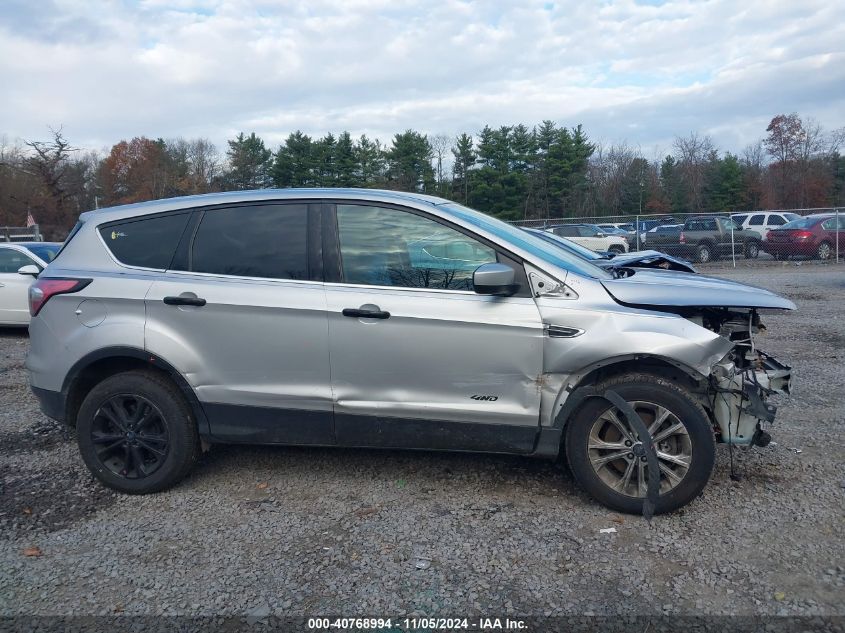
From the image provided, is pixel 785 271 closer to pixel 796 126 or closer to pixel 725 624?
pixel 725 624

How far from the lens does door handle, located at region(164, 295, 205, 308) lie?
4.04 m

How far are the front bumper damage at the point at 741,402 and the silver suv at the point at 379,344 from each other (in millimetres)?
12

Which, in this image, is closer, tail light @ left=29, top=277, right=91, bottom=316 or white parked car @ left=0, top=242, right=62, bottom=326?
tail light @ left=29, top=277, right=91, bottom=316

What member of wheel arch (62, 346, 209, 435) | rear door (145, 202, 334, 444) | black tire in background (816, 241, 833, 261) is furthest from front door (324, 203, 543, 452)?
black tire in background (816, 241, 833, 261)

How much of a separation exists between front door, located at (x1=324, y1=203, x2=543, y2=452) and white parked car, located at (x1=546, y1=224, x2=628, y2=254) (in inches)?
764

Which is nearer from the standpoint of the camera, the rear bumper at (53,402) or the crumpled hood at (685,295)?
the crumpled hood at (685,295)

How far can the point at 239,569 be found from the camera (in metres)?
3.34

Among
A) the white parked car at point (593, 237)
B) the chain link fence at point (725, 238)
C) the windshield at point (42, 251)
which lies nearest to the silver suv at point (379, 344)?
the windshield at point (42, 251)

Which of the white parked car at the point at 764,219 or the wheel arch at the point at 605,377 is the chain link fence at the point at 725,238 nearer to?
the white parked car at the point at 764,219

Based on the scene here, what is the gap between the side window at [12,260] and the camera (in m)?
10.5

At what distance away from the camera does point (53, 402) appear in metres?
4.30

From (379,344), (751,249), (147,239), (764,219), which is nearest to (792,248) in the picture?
(751,249)

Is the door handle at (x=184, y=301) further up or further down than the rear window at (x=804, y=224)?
further down

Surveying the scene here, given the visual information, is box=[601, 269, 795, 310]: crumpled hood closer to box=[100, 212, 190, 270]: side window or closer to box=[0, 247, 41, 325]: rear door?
box=[100, 212, 190, 270]: side window
